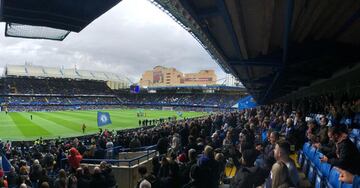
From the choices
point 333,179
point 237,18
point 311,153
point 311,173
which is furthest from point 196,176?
point 237,18

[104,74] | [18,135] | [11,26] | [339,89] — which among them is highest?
[104,74]

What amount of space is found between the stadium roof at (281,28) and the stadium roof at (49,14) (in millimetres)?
1728

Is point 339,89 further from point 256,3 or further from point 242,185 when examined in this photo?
point 242,185

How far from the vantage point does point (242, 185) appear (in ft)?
14.3

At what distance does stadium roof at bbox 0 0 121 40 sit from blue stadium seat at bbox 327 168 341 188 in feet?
16.1

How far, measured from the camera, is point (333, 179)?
474 centimetres

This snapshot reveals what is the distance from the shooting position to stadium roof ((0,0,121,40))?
681 cm

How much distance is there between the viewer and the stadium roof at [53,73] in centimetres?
10944

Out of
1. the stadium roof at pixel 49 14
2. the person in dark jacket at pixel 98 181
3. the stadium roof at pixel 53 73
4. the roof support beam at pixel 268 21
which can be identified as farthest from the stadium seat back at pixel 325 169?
the stadium roof at pixel 53 73

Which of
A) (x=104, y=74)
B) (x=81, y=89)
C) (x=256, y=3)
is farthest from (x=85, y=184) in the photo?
(x=104, y=74)

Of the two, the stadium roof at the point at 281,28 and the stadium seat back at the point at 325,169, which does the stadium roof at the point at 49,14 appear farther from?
the stadium seat back at the point at 325,169

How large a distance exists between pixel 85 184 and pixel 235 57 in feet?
30.0

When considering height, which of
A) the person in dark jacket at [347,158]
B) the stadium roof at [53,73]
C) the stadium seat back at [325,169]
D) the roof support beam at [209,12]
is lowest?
the stadium seat back at [325,169]

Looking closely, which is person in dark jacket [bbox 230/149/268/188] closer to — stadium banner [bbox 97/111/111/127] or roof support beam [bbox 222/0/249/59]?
roof support beam [bbox 222/0/249/59]
